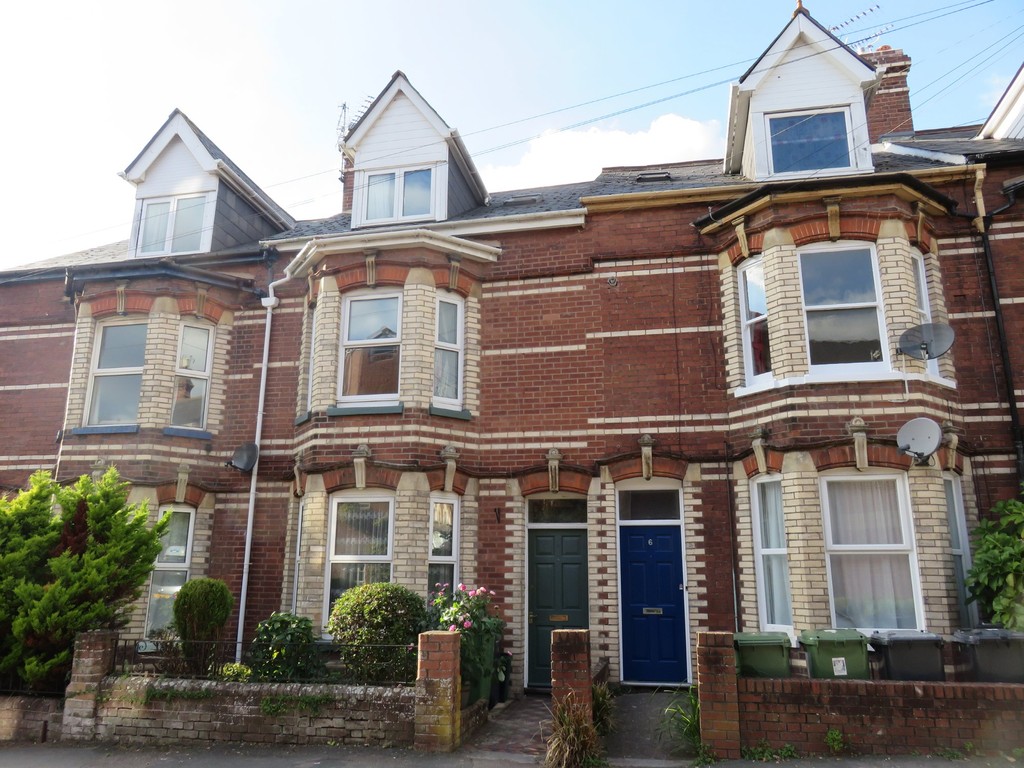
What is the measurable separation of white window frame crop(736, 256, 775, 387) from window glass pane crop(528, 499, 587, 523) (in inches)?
116

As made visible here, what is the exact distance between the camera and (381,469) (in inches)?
414

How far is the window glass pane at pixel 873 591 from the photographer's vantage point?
8.75m

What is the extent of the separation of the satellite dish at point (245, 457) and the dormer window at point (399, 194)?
4339 mm

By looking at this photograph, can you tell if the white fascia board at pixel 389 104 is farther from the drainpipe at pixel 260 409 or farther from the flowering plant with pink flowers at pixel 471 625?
the flowering plant with pink flowers at pixel 471 625

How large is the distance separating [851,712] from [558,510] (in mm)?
4898

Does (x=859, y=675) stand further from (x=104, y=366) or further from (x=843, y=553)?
(x=104, y=366)

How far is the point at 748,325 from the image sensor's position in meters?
10.4

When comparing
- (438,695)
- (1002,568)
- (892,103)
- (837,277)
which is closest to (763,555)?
(1002,568)

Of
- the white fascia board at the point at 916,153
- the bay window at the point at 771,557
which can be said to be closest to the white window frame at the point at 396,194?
the bay window at the point at 771,557

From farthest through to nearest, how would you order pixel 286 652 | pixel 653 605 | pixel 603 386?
pixel 603 386, pixel 653 605, pixel 286 652

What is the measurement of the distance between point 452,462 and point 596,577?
101 inches

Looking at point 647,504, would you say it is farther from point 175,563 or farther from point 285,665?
point 175,563

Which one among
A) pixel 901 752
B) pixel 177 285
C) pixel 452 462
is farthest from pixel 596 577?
pixel 177 285

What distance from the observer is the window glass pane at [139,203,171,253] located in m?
13.9
